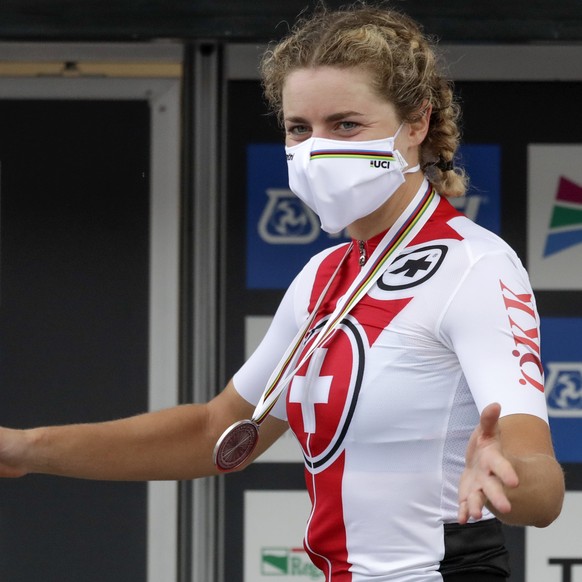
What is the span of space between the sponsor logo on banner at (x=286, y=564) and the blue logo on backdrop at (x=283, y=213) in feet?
2.96

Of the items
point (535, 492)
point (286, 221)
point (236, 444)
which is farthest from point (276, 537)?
point (535, 492)

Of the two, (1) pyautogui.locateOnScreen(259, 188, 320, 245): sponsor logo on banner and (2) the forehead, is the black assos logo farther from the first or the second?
(1) pyautogui.locateOnScreen(259, 188, 320, 245): sponsor logo on banner

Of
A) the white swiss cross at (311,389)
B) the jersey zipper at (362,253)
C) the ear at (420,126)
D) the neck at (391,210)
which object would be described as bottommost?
the white swiss cross at (311,389)

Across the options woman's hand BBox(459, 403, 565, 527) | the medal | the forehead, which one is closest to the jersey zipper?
the forehead

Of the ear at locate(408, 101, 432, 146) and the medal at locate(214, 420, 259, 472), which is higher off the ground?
the ear at locate(408, 101, 432, 146)

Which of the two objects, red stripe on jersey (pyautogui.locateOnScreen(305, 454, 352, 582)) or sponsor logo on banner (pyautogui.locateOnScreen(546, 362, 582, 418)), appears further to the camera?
sponsor logo on banner (pyautogui.locateOnScreen(546, 362, 582, 418))

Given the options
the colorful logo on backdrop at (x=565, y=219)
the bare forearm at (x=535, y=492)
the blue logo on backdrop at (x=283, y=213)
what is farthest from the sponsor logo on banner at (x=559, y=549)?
the bare forearm at (x=535, y=492)

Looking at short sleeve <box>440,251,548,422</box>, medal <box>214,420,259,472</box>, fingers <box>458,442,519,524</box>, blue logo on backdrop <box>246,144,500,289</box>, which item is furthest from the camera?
blue logo on backdrop <box>246,144,500,289</box>

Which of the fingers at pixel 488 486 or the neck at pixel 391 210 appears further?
the neck at pixel 391 210

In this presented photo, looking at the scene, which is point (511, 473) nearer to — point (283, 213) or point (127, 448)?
point (127, 448)

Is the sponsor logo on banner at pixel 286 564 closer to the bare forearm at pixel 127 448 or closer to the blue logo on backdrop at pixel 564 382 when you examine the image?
the blue logo on backdrop at pixel 564 382

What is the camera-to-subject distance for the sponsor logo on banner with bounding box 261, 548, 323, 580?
4109 millimetres

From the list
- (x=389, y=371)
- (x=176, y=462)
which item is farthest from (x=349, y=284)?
(x=176, y=462)

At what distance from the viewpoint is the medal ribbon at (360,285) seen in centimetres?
202
